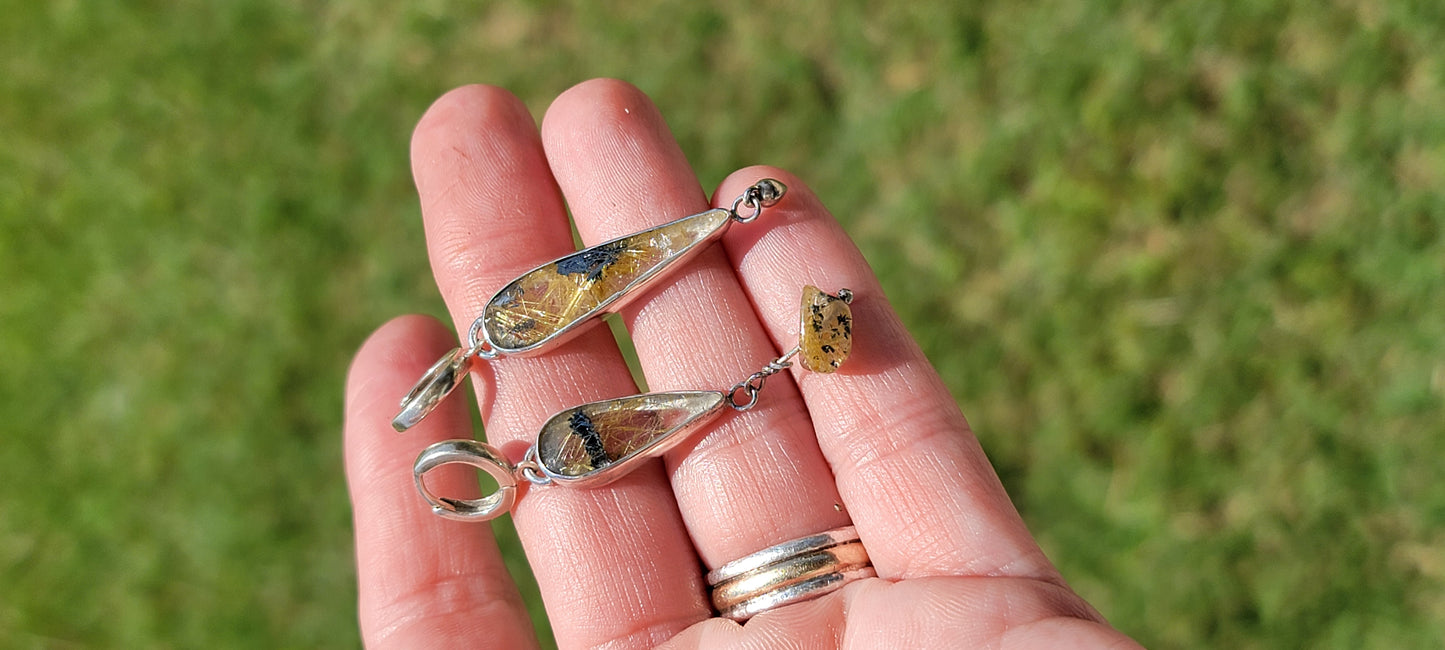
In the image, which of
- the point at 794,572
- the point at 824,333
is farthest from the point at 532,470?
the point at 824,333

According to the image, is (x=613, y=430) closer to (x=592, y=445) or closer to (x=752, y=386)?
(x=592, y=445)

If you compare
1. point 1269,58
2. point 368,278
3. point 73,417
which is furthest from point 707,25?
point 73,417

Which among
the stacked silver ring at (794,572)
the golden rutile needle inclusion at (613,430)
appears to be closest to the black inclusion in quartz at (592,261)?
the golden rutile needle inclusion at (613,430)

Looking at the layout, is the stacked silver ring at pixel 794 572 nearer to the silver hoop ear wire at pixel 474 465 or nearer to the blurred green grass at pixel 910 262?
the silver hoop ear wire at pixel 474 465

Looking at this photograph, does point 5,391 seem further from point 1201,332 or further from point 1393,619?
point 1393,619

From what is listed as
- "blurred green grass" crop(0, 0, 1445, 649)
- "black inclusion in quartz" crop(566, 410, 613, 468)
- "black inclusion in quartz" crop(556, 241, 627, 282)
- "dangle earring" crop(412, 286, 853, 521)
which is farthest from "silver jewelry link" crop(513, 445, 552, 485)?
"blurred green grass" crop(0, 0, 1445, 649)

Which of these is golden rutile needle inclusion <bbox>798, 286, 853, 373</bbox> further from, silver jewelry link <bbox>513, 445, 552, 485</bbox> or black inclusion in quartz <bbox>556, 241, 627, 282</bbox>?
silver jewelry link <bbox>513, 445, 552, 485</bbox>
